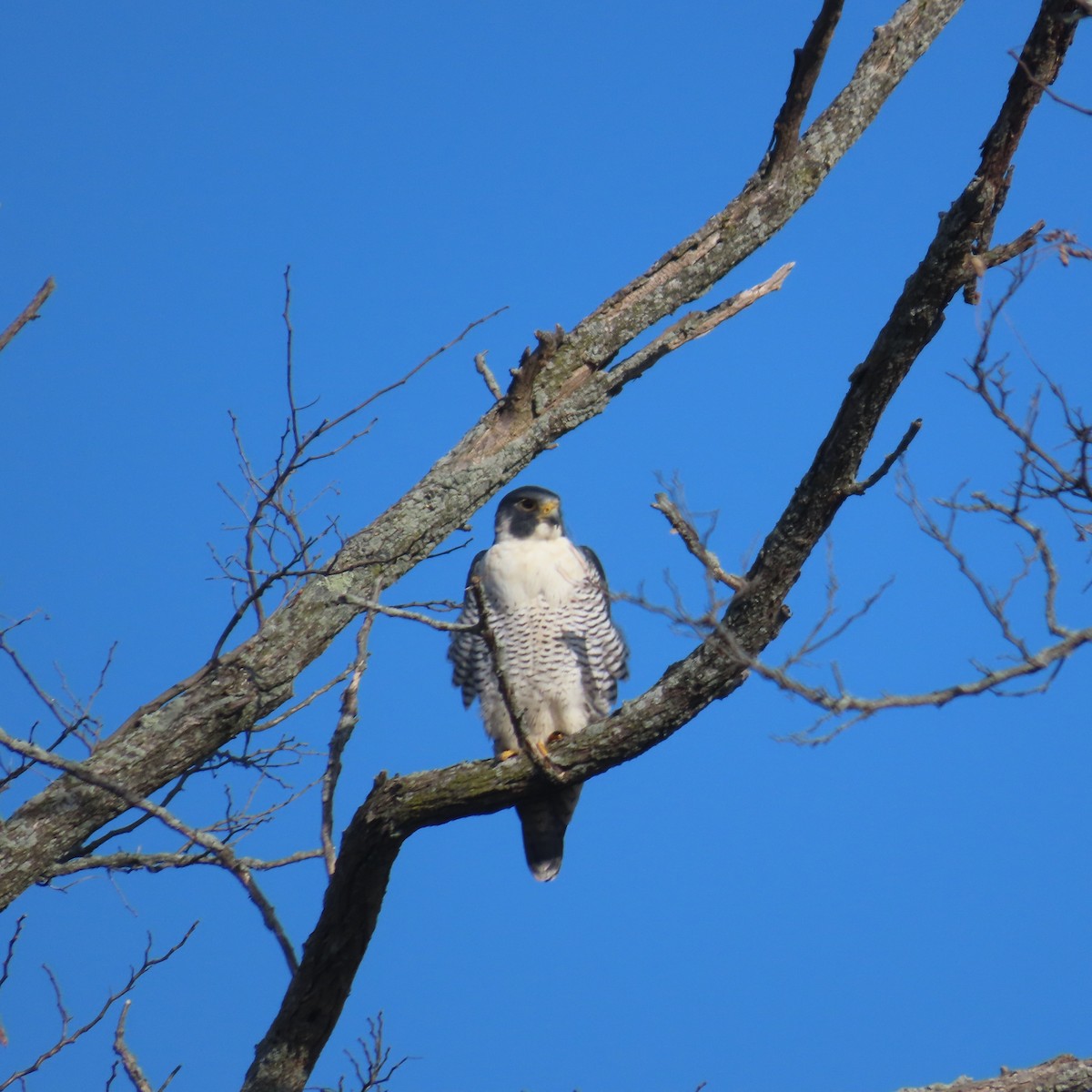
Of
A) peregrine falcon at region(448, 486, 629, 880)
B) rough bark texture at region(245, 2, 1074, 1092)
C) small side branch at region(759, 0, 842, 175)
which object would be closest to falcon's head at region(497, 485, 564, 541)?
peregrine falcon at region(448, 486, 629, 880)

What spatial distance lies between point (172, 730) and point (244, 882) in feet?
2.61

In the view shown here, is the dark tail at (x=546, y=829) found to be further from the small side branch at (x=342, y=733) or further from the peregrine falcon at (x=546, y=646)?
the small side branch at (x=342, y=733)

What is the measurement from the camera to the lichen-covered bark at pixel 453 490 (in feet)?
11.7

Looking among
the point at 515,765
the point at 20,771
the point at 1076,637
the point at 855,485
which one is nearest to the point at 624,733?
the point at 515,765

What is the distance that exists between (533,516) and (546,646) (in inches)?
26.2

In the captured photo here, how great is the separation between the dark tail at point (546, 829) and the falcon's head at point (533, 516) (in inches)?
48.2

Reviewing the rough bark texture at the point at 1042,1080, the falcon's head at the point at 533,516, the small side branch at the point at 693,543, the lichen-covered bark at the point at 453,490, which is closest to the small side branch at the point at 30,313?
the lichen-covered bark at the point at 453,490

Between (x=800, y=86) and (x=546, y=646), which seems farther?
(x=546, y=646)

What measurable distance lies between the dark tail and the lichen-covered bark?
5.33 ft

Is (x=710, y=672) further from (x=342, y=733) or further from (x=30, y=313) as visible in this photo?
(x=30, y=313)

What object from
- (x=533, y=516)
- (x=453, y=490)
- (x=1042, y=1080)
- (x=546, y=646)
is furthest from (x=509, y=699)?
(x=533, y=516)

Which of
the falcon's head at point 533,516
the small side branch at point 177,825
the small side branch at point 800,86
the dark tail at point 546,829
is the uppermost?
the small side branch at point 800,86

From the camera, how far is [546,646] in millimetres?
5633

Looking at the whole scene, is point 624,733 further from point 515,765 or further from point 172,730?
point 172,730
